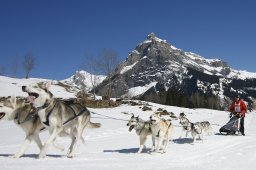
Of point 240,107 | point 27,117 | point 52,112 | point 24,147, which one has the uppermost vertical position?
point 240,107

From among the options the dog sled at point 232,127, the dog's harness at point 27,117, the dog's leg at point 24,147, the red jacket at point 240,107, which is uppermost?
the red jacket at point 240,107

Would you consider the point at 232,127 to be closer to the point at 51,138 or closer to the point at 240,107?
the point at 240,107

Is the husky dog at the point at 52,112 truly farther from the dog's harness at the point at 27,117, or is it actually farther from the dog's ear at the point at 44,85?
the dog's harness at the point at 27,117

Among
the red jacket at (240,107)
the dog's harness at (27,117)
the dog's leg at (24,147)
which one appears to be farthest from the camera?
the red jacket at (240,107)

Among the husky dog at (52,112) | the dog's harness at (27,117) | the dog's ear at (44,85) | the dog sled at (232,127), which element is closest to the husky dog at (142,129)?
the husky dog at (52,112)

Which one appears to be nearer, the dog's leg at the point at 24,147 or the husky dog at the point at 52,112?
the husky dog at the point at 52,112

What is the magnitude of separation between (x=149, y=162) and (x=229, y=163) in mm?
2014

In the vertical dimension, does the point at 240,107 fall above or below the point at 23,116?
above

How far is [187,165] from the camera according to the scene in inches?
328

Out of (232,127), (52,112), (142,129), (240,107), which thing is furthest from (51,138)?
(240,107)

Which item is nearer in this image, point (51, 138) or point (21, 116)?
point (51, 138)

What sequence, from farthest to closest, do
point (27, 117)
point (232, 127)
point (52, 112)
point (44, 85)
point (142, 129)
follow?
point (232, 127)
point (142, 129)
point (27, 117)
point (52, 112)
point (44, 85)

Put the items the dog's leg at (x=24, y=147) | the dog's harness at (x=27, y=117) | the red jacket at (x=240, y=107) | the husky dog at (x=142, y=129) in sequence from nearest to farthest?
1. the dog's leg at (x=24, y=147)
2. the dog's harness at (x=27, y=117)
3. the husky dog at (x=142, y=129)
4. the red jacket at (x=240, y=107)

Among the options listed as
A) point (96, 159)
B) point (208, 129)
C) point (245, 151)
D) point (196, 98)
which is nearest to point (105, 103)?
point (208, 129)
